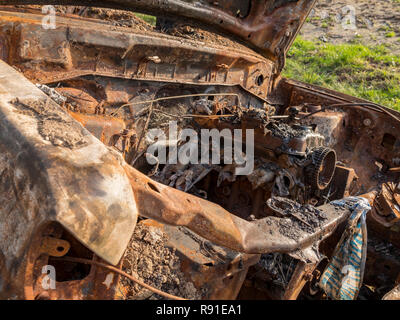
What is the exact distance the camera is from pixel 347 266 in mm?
2707

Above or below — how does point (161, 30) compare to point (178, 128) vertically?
above

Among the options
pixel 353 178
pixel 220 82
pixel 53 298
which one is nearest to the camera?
pixel 53 298

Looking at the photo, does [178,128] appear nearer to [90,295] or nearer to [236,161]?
[236,161]

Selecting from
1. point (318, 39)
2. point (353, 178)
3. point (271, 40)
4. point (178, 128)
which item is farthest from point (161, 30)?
point (318, 39)

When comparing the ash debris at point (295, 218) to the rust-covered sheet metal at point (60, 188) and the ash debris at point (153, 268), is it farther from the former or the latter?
the rust-covered sheet metal at point (60, 188)

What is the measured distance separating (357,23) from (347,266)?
13.8m

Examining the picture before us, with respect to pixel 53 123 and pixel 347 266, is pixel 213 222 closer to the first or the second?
pixel 53 123

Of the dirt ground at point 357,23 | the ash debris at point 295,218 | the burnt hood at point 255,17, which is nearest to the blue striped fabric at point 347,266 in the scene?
the ash debris at point 295,218

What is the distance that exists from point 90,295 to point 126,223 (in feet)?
1.64

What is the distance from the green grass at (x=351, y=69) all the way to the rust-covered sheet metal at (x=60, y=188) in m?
9.04

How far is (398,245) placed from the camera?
3.61 meters

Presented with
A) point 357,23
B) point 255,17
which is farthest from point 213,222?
point 357,23

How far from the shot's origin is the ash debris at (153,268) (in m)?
2.07

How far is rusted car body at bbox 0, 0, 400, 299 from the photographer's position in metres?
1.38
